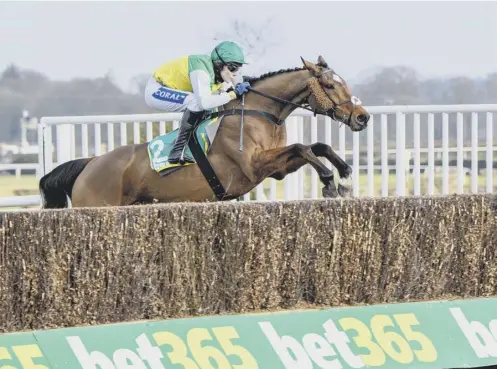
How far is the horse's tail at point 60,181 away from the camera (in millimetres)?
7789

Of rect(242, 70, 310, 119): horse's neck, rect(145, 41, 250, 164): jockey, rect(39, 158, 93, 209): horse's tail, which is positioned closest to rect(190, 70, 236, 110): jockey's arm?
rect(145, 41, 250, 164): jockey

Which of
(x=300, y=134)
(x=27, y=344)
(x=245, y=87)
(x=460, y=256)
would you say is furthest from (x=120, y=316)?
(x=300, y=134)

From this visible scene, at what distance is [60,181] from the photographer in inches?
307

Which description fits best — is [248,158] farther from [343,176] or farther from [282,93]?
[343,176]

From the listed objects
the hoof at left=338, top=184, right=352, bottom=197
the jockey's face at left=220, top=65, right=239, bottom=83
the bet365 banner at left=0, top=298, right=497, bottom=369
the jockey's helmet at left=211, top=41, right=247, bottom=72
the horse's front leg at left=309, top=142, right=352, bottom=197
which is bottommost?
the bet365 banner at left=0, top=298, right=497, bottom=369

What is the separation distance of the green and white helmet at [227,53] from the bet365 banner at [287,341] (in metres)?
2.93

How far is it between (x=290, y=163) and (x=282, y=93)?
610 millimetres

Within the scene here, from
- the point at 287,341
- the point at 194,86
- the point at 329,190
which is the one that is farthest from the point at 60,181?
the point at 287,341

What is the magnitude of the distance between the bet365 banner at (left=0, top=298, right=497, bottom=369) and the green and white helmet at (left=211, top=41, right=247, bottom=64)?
9.60 feet

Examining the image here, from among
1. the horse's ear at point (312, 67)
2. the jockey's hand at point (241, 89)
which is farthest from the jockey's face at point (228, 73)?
the horse's ear at point (312, 67)

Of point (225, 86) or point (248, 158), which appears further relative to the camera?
point (225, 86)

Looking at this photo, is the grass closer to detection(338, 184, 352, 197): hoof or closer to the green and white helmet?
the green and white helmet

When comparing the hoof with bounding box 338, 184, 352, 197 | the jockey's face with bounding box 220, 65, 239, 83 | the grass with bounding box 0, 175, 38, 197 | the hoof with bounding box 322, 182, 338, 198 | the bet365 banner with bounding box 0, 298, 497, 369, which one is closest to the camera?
the bet365 banner with bounding box 0, 298, 497, 369

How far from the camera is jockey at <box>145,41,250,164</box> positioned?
715cm
